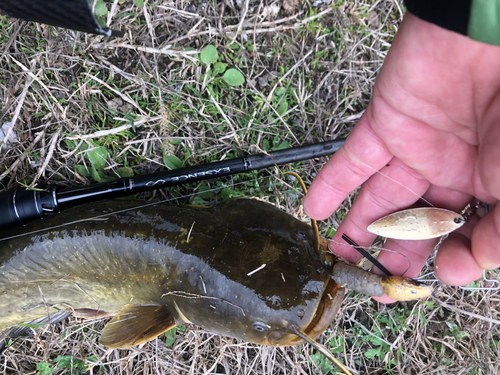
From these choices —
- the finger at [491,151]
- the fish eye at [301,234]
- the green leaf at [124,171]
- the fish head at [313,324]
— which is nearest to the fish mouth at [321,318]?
the fish head at [313,324]

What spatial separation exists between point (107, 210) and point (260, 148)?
1.28 metres

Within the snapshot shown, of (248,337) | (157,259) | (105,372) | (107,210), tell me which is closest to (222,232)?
(157,259)

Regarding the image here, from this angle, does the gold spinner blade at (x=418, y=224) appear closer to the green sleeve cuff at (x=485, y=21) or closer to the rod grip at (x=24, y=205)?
the green sleeve cuff at (x=485, y=21)

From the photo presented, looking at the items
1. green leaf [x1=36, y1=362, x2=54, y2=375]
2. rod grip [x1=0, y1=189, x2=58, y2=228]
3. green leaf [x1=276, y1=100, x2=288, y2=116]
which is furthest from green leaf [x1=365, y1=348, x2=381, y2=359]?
rod grip [x1=0, y1=189, x2=58, y2=228]

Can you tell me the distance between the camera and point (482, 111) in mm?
1676

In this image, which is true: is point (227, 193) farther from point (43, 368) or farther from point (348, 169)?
point (43, 368)

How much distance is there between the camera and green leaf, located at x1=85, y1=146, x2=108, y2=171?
278 cm

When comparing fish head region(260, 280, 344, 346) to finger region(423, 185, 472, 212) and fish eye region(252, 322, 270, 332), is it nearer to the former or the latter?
fish eye region(252, 322, 270, 332)

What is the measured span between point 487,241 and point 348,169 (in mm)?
849

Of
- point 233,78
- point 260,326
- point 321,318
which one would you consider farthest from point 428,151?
point 233,78

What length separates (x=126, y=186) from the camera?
2531 millimetres

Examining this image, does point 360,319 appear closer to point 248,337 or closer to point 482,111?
point 248,337

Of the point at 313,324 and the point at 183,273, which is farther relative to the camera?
the point at 183,273

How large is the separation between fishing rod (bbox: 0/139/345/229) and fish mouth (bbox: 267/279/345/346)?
1.02 m
